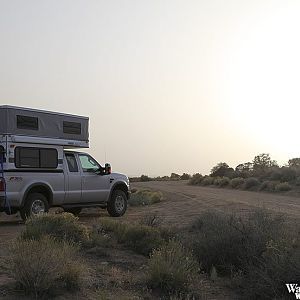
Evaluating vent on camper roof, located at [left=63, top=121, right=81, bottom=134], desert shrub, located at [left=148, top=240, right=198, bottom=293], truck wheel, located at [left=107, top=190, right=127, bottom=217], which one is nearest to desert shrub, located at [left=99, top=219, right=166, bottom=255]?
desert shrub, located at [left=148, top=240, right=198, bottom=293]

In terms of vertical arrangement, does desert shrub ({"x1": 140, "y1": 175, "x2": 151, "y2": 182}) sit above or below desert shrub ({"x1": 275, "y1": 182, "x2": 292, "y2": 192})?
above

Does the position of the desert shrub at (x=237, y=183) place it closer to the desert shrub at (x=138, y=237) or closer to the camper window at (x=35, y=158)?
the camper window at (x=35, y=158)

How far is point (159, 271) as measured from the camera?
8.66 meters

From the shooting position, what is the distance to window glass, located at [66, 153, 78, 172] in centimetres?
1659

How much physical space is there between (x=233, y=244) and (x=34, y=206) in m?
6.60

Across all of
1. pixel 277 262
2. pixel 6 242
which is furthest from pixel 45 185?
pixel 277 262

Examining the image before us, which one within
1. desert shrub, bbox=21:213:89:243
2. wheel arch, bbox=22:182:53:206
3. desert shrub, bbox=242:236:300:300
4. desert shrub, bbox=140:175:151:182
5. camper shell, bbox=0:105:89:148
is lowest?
desert shrub, bbox=242:236:300:300

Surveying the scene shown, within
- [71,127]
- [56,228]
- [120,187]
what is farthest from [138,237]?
[120,187]

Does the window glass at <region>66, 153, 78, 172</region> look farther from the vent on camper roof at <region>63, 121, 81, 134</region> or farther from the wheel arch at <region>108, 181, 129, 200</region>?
the wheel arch at <region>108, 181, 129, 200</region>

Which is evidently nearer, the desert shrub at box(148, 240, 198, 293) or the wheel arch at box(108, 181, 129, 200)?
the desert shrub at box(148, 240, 198, 293)

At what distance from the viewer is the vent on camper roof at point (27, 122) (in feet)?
48.5

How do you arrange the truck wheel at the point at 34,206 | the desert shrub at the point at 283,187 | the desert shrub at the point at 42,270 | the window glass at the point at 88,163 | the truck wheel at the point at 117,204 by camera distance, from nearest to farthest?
1. the desert shrub at the point at 42,270
2. the truck wheel at the point at 34,206
3. the window glass at the point at 88,163
4. the truck wheel at the point at 117,204
5. the desert shrub at the point at 283,187

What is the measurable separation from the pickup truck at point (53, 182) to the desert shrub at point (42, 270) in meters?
6.25

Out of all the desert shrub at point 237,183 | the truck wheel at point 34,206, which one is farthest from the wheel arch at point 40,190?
the desert shrub at point 237,183
